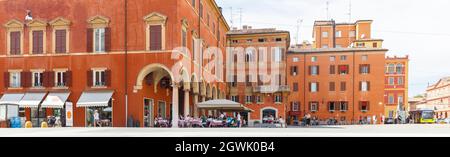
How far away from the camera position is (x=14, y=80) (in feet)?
96.8

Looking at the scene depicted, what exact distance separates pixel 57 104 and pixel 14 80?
14.9ft

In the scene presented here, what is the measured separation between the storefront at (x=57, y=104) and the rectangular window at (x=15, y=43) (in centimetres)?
397

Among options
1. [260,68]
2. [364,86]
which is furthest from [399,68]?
[260,68]

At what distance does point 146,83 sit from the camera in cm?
2903

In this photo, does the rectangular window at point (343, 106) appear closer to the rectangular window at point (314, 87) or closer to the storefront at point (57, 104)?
the rectangular window at point (314, 87)

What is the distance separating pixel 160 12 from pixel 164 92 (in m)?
7.65

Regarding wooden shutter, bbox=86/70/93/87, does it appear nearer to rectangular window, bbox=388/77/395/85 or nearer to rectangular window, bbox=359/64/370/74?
rectangular window, bbox=359/64/370/74

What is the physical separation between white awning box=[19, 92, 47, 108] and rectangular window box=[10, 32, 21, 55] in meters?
3.18

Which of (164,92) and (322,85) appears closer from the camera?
(164,92)

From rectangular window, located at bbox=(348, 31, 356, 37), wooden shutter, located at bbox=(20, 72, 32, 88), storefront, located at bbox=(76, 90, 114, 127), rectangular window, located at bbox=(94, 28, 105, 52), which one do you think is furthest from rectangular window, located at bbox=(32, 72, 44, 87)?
rectangular window, located at bbox=(348, 31, 356, 37)

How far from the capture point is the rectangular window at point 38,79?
95.6 ft

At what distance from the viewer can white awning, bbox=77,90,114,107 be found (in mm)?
27172
